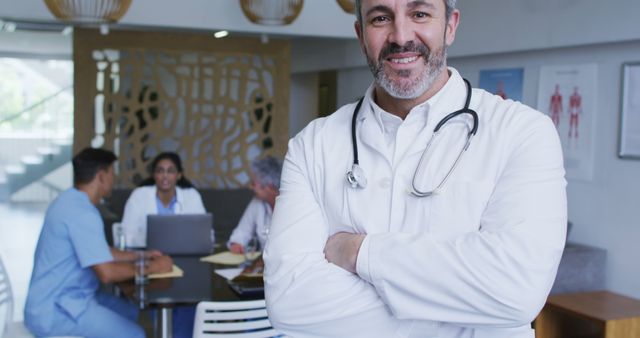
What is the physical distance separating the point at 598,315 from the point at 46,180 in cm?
1067

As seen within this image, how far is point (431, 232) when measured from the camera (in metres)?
1.45

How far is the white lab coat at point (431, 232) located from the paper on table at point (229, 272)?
2359 millimetres

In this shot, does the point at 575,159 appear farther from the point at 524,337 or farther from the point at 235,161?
the point at 235,161

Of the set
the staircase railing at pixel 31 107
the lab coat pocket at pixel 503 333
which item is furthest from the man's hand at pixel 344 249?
the staircase railing at pixel 31 107

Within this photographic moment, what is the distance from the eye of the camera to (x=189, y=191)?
5.30 meters

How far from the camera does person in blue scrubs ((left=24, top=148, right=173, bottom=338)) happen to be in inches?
142

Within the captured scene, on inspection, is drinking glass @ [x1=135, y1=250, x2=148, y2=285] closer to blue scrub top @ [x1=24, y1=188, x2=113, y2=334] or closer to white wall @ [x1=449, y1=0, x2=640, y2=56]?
blue scrub top @ [x1=24, y1=188, x2=113, y2=334]

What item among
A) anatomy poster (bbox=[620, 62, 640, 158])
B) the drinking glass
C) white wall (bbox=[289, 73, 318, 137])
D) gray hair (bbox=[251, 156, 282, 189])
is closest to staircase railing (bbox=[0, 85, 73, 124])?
white wall (bbox=[289, 73, 318, 137])

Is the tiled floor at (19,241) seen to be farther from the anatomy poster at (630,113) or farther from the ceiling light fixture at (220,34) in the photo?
the anatomy poster at (630,113)

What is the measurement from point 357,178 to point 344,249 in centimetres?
14

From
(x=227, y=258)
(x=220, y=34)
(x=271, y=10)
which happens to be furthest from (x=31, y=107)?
(x=227, y=258)

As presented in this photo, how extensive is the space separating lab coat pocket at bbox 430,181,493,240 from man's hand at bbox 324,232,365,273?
0.47 feet

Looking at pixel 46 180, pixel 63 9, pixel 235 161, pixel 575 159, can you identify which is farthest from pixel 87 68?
pixel 46 180

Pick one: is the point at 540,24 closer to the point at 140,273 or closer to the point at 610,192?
the point at 610,192
